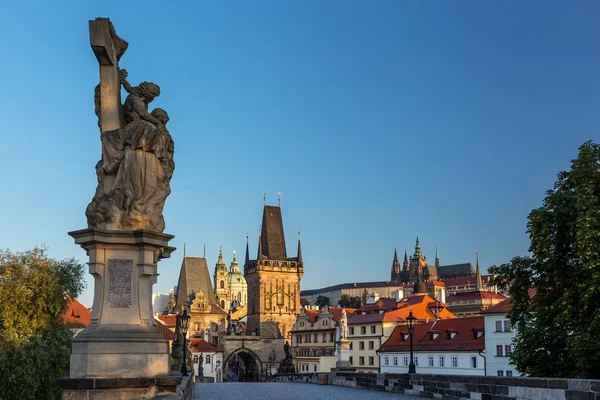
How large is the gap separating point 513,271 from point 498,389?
12.9 metres

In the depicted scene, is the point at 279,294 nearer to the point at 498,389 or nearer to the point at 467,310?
the point at 467,310

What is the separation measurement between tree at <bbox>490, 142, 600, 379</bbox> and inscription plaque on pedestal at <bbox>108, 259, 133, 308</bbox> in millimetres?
16557

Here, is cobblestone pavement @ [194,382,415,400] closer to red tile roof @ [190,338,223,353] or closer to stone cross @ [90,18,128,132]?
stone cross @ [90,18,128,132]

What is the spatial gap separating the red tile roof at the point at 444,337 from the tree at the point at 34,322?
129 feet

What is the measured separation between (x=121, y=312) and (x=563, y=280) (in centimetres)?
1916

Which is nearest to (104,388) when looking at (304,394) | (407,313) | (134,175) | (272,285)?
(134,175)

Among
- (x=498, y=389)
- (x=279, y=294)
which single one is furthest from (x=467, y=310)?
(x=498, y=389)

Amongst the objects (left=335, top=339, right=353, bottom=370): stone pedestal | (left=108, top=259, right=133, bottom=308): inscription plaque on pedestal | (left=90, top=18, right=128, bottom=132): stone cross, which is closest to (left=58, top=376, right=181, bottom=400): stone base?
(left=108, top=259, right=133, bottom=308): inscription plaque on pedestal

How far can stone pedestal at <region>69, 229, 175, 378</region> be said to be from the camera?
872cm

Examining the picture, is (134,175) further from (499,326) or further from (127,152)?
(499,326)

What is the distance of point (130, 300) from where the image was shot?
9.04m

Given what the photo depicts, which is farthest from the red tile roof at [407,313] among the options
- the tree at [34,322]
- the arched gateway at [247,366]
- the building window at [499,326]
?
the tree at [34,322]

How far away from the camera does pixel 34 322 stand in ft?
87.1

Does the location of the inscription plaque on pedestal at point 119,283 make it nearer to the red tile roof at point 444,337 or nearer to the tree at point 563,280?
Result: the tree at point 563,280
